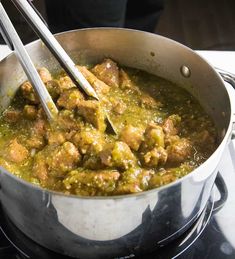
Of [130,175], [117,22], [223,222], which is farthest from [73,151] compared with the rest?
[117,22]

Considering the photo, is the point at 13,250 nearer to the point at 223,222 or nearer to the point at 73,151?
the point at 73,151

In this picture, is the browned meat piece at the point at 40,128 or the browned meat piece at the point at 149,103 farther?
the browned meat piece at the point at 149,103

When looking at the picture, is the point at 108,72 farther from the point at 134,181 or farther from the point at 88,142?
the point at 134,181

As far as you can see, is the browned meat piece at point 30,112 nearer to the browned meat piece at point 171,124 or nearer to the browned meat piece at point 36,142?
the browned meat piece at point 36,142

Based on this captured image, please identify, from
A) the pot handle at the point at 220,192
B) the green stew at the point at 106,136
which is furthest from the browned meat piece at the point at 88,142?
the pot handle at the point at 220,192

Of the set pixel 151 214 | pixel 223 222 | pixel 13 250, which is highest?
pixel 151 214

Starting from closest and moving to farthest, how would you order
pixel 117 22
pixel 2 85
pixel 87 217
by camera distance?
pixel 87 217 < pixel 2 85 < pixel 117 22
